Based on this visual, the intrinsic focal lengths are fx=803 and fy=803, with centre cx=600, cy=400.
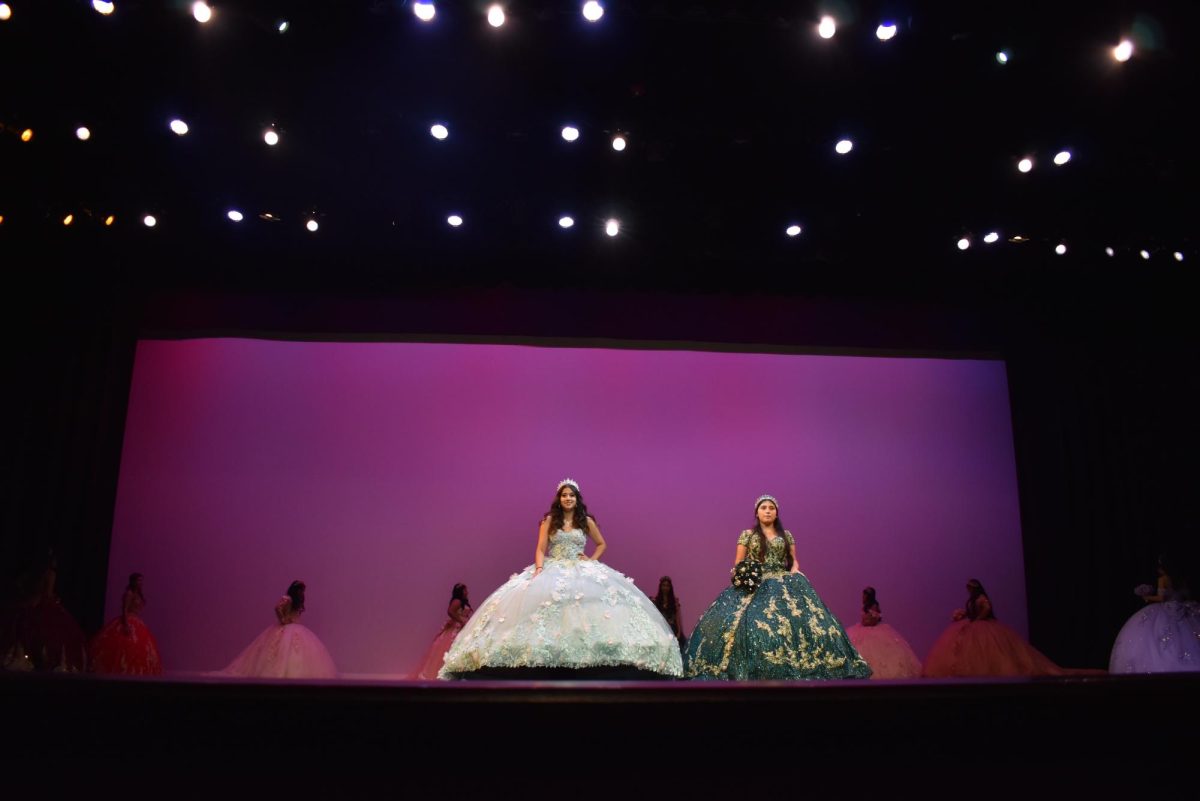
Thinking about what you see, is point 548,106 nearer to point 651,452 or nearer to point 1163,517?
point 651,452

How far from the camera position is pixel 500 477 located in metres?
7.50

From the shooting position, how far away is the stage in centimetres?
154

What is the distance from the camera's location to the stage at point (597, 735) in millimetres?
1545

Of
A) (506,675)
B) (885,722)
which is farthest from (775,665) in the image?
(885,722)

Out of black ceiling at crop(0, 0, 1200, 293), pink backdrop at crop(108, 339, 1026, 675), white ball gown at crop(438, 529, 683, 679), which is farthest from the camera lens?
pink backdrop at crop(108, 339, 1026, 675)

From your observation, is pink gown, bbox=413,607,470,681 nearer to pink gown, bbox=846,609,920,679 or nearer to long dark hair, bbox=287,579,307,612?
long dark hair, bbox=287,579,307,612

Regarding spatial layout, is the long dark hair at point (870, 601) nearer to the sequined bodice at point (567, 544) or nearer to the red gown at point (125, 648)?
the sequined bodice at point (567, 544)

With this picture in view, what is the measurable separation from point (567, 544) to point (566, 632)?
996 mm

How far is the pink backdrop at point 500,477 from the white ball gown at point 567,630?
2290 millimetres

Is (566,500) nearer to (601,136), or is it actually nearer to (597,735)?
(601,136)

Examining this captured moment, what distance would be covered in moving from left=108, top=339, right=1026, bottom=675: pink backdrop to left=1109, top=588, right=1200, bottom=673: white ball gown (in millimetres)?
1502

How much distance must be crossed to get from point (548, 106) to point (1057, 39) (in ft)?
10.5

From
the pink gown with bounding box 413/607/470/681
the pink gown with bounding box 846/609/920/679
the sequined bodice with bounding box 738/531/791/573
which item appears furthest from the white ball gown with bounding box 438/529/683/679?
the pink gown with bounding box 846/609/920/679

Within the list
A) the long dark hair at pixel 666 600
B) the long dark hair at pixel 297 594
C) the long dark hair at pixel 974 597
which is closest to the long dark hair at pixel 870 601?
the long dark hair at pixel 974 597
